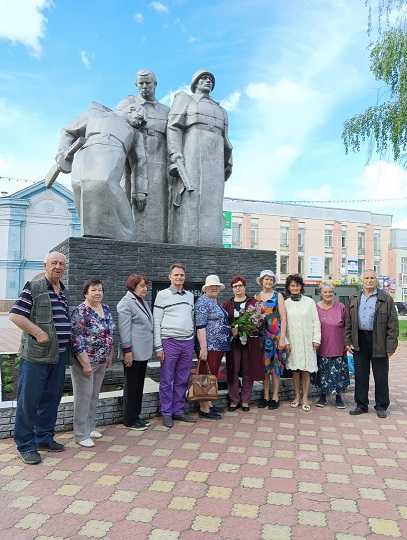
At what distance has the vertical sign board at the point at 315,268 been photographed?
117 ft

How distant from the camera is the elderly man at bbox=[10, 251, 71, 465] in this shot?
358cm

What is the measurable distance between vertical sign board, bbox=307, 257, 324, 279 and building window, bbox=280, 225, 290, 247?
2305 mm

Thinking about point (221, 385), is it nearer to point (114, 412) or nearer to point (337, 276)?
point (114, 412)

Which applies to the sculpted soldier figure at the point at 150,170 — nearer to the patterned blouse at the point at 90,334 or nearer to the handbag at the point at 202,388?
the handbag at the point at 202,388

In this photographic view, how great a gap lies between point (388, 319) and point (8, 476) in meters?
3.76

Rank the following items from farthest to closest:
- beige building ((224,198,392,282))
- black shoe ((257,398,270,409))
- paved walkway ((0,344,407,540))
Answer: beige building ((224,198,392,282)), black shoe ((257,398,270,409)), paved walkway ((0,344,407,540))

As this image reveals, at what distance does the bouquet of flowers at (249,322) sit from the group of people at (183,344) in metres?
0.01

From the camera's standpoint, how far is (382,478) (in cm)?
341

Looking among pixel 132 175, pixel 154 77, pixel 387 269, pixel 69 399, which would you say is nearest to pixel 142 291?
pixel 69 399

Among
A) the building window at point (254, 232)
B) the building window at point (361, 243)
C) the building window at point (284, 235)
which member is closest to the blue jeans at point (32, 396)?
Answer: the building window at point (254, 232)

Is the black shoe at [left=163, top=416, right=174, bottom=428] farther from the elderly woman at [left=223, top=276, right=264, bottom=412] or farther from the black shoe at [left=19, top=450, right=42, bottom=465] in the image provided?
the black shoe at [left=19, top=450, right=42, bottom=465]

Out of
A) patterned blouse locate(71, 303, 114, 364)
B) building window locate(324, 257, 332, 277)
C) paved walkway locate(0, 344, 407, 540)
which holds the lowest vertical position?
paved walkway locate(0, 344, 407, 540)

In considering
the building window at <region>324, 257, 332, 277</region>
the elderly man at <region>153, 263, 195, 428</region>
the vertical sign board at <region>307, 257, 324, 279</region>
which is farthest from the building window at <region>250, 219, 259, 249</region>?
the elderly man at <region>153, 263, 195, 428</region>

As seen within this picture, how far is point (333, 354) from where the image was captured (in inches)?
207
